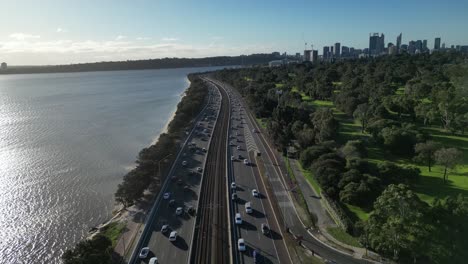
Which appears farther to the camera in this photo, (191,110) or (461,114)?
(191,110)

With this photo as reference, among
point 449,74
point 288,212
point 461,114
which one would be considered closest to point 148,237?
point 288,212

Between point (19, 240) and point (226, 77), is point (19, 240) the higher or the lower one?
the lower one

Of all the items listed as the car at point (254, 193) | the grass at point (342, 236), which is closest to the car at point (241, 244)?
the grass at point (342, 236)

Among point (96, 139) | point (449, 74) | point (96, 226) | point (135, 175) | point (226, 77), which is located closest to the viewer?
point (96, 226)

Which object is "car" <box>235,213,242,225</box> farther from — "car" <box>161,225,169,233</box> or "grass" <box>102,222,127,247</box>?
"grass" <box>102,222,127,247</box>

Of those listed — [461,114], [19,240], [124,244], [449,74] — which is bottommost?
[19,240]

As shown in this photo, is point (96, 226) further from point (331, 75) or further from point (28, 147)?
point (331, 75)
